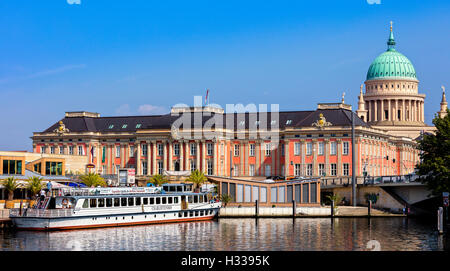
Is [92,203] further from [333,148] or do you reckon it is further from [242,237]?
[333,148]

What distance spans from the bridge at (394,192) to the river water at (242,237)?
16031 mm

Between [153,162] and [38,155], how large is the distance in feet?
131

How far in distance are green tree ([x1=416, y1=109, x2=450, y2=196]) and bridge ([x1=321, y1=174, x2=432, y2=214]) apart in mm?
9830

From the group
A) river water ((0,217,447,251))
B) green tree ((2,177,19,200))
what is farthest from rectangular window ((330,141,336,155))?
green tree ((2,177,19,200))

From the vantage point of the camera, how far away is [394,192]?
133375mm

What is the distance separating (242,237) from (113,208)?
21.2 m

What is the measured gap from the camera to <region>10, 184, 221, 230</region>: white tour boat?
99812 mm

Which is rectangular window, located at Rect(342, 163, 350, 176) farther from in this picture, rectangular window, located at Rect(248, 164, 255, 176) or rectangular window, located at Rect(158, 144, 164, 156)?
rectangular window, located at Rect(158, 144, 164, 156)

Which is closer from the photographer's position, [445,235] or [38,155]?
[445,235]

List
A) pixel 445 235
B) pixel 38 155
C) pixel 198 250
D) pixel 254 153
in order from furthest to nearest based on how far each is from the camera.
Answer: pixel 254 153, pixel 38 155, pixel 445 235, pixel 198 250

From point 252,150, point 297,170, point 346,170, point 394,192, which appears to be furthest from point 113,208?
point 252,150

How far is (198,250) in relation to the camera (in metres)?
82.1
